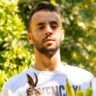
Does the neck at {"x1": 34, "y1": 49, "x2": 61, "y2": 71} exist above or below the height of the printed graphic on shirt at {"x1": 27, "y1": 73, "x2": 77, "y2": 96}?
above

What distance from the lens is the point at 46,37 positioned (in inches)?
124

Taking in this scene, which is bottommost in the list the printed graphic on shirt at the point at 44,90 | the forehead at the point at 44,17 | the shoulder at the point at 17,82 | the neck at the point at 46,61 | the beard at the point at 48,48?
the printed graphic on shirt at the point at 44,90

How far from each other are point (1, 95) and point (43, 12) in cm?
65

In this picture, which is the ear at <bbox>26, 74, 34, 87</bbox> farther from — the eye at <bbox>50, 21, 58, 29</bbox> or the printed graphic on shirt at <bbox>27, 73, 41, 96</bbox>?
the eye at <bbox>50, 21, 58, 29</bbox>

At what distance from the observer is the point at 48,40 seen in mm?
3141

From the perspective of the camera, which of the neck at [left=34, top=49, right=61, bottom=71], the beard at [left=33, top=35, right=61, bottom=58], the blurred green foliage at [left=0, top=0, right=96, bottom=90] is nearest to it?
the beard at [left=33, top=35, right=61, bottom=58]

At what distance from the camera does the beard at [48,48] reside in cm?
313

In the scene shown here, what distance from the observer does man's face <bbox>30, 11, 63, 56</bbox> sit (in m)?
3.15

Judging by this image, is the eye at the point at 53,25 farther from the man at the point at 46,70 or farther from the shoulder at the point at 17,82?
the shoulder at the point at 17,82

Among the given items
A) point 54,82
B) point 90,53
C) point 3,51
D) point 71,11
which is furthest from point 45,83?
point 90,53

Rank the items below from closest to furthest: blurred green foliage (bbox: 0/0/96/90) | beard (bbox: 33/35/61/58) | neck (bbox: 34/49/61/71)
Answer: beard (bbox: 33/35/61/58) < neck (bbox: 34/49/61/71) < blurred green foliage (bbox: 0/0/96/90)

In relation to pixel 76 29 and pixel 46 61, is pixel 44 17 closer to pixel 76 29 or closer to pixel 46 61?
pixel 46 61

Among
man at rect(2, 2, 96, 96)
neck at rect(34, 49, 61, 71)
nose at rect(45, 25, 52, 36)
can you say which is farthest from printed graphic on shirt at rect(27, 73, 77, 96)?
nose at rect(45, 25, 52, 36)

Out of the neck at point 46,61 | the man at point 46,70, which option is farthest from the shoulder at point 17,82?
the neck at point 46,61
